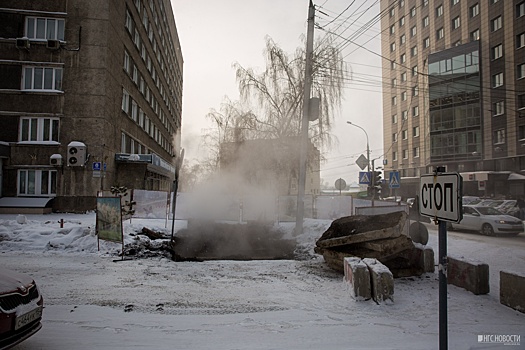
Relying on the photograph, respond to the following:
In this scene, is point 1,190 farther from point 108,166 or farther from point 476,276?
point 476,276

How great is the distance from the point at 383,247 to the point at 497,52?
3165 cm

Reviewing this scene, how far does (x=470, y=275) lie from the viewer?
15.2 feet

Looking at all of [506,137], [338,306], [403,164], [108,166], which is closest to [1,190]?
[108,166]

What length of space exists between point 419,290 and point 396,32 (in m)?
42.0

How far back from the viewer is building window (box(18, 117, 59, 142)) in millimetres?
15945

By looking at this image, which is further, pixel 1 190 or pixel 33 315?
pixel 1 190

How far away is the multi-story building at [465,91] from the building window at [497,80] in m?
0.09

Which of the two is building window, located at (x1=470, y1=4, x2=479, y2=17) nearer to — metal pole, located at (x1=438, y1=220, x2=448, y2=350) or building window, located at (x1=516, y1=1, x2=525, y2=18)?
building window, located at (x1=516, y1=1, x2=525, y2=18)

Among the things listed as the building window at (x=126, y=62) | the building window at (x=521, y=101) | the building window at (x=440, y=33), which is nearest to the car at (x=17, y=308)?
the building window at (x=126, y=62)

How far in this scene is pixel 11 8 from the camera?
1609 centimetres

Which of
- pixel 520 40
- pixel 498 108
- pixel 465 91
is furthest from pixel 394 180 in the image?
pixel 465 91

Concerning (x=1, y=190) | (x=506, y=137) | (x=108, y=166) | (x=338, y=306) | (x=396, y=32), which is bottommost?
(x=338, y=306)

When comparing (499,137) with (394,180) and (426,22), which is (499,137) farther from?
(394,180)

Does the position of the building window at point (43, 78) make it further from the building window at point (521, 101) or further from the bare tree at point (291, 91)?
the building window at point (521, 101)
